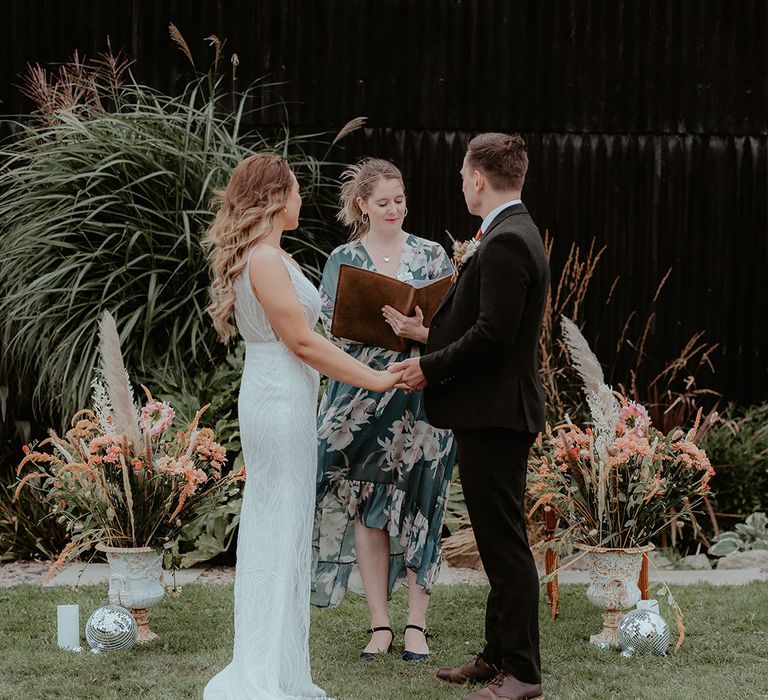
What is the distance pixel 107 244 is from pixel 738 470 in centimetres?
452

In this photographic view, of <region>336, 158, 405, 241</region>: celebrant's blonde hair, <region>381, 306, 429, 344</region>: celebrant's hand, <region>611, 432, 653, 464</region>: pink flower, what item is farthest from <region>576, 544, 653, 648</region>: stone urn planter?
<region>336, 158, 405, 241</region>: celebrant's blonde hair

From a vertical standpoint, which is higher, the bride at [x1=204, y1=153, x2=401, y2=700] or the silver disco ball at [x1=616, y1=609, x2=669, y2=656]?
the bride at [x1=204, y1=153, x2=401, y2=700]

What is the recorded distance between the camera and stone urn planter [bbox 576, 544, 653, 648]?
4711 millimetres

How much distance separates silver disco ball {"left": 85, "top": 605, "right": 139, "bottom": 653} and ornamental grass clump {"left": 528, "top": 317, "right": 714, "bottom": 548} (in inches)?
74.0

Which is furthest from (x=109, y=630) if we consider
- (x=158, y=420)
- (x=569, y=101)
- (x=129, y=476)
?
(x=569, y=101)

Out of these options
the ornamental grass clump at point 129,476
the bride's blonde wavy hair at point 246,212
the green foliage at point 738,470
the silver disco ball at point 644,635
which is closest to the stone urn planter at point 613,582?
the silver disco ball at point 644,635

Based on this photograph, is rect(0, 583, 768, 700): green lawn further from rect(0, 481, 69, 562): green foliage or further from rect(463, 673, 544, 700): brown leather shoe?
rect(0, 481, 69, 562): green foliage

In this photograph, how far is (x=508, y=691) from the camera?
12.8ft

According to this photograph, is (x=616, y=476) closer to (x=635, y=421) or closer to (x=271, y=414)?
(x=635, y=421)

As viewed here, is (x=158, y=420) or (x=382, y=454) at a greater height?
(x=158, y=420)

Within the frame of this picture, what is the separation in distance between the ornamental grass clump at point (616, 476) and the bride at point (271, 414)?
1.28 metres

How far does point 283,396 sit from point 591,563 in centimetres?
177

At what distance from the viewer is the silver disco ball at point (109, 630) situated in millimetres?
4555

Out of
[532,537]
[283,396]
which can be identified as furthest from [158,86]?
[283,396]
